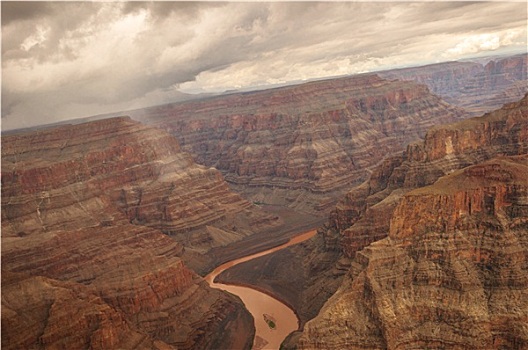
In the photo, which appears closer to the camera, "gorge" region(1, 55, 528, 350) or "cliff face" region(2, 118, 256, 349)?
"gorge" region(1, 55, 528, 350)

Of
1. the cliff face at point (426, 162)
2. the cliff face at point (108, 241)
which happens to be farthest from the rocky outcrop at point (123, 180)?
the cliff face at point (426, 162)

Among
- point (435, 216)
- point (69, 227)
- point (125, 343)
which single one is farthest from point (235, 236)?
point (435, 216)

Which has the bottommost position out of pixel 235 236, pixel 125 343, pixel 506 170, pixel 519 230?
pixel 235 236

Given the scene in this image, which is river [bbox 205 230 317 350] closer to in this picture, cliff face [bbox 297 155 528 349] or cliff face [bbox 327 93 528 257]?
cliff face [bbox 327 93 528 257]

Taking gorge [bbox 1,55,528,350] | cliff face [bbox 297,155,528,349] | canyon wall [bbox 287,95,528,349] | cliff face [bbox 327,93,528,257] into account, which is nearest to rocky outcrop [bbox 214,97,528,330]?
cliff face [bbox 327,93,528,257]

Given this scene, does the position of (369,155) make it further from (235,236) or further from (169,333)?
(169,333)

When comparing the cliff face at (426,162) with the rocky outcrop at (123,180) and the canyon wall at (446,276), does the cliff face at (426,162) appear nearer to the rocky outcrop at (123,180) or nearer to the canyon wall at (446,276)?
the canyon wall at (446,276)
